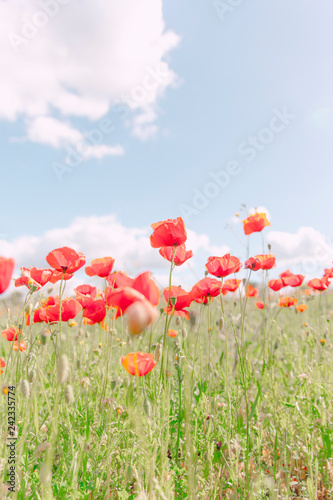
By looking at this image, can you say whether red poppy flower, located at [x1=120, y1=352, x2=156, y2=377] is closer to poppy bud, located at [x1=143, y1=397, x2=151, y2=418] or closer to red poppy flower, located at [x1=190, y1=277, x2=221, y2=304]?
poppy bud, located at [x1=143, y1=397, x2=151, y2=418]

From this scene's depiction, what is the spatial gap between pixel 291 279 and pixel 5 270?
2698 mm

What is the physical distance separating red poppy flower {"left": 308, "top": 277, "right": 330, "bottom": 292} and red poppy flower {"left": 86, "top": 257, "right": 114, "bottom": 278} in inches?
89.7

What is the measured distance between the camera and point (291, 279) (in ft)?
10.8

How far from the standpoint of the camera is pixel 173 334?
305 cm

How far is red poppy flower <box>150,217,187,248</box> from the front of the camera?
1.61 m

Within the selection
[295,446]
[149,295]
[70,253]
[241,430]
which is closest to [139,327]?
[149,295]

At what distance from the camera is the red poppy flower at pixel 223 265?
1.97m

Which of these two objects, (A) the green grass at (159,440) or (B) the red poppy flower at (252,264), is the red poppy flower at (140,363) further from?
(B) the red poppy flower at (252,264)

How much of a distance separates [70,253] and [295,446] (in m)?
1.83

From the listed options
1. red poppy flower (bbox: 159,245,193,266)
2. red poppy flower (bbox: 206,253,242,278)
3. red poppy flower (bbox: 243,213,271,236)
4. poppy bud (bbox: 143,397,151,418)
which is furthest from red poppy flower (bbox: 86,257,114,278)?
red poppy flower (bbox: 243,213,271,236)

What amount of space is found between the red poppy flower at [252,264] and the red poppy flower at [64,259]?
1.01 m

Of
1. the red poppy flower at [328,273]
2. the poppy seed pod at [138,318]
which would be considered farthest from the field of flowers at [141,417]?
the red poppy flower at [328,273]

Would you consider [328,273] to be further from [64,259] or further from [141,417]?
[64,259]

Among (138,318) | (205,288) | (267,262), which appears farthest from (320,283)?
(138,318)
